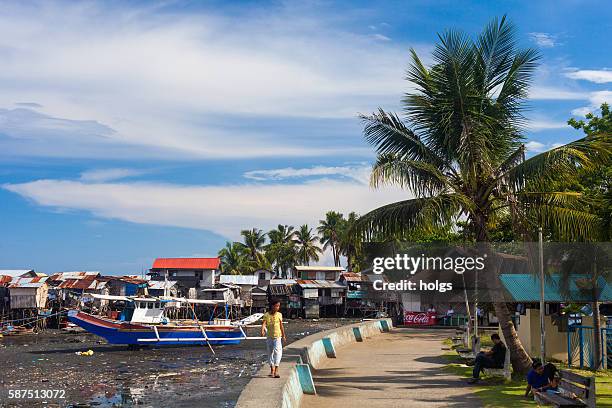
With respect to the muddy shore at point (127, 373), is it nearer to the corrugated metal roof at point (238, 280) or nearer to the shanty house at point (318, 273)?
the corrugated metal roof at point (238, 280)

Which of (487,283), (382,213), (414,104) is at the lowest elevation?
(487,283)

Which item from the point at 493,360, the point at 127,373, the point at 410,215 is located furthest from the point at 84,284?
the point at 493,360

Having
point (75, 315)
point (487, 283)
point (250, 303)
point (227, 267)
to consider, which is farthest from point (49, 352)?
point (227, 267)

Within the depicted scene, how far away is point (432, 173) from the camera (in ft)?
55.4

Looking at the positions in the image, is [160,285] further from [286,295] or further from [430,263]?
[430,263]

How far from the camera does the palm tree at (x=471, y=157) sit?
638 inches

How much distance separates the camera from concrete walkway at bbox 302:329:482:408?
13.5m

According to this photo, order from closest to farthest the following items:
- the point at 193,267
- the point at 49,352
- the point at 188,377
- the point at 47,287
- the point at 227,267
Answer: the point at 188,377, the point at 49,352, the point at 47,287, the point at 193,267, the point at 227,267

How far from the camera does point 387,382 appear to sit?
16766mm

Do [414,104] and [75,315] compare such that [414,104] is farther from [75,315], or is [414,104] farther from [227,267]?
[227,267]

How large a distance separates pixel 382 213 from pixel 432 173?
172cm

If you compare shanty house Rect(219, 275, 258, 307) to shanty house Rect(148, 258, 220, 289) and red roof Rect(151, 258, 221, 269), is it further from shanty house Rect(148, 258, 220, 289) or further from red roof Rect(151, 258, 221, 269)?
red roof Rect(151, 258, 221, 269)

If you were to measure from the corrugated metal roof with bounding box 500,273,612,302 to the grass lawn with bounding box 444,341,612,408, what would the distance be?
3.19m

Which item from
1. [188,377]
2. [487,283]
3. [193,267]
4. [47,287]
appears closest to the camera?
[487,283]
